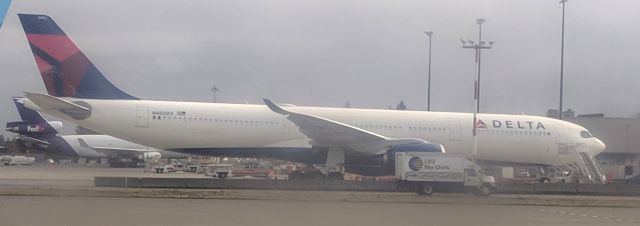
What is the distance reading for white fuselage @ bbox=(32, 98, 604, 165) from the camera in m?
32.8

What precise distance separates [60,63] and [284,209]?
1648cm

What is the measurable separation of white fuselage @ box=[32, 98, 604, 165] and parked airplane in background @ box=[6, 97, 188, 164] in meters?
A: 33.1

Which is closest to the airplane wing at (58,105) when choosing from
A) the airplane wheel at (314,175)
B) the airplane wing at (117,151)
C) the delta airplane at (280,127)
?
the delta airplane at (280,127)

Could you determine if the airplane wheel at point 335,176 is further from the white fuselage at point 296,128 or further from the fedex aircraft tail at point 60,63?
the fedex aircraft tail at point 60,63

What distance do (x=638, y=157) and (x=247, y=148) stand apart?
4306cm

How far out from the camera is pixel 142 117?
3288 centimetres

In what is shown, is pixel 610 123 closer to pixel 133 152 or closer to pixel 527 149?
pixel 527 149

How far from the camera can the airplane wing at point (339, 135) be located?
32.0 m

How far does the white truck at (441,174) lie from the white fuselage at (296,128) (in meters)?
6.19

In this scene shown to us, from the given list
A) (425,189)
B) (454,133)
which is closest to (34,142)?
(454,133)

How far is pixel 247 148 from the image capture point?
33.6m

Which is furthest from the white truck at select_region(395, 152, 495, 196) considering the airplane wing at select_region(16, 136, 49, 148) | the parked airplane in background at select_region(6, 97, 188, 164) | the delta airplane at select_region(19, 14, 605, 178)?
the airplane wing at select_region(16, 136, 49, 148)

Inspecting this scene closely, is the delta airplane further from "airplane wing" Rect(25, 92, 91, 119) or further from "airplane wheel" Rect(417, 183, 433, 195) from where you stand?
"airplane wheel" Rect(417, 183, 433, 195)

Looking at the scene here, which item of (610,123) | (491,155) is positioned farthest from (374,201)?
(610,123)
